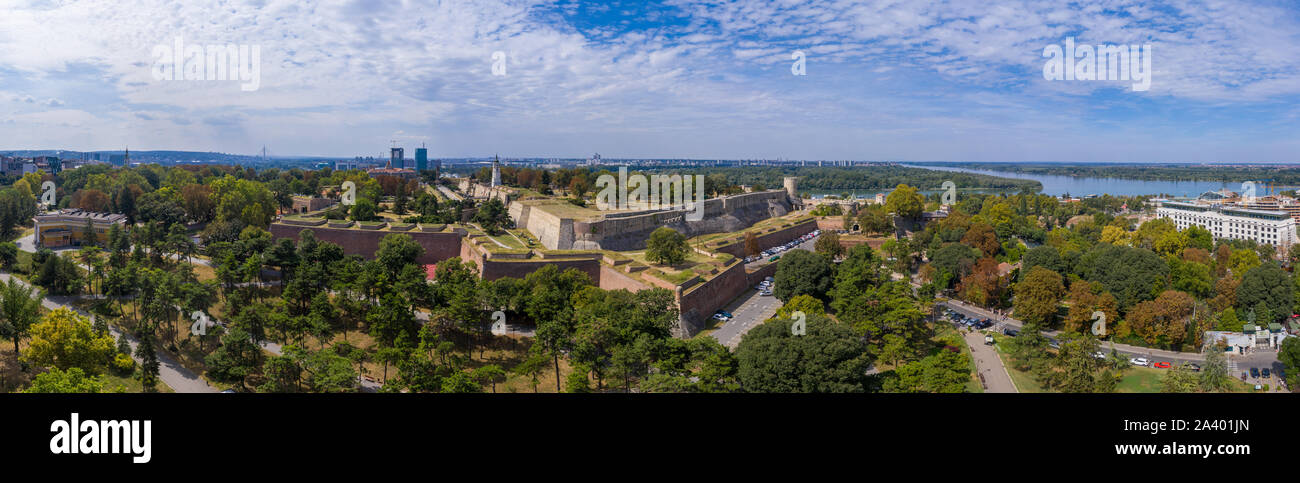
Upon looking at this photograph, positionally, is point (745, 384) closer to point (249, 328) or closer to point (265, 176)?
point (249, 328)

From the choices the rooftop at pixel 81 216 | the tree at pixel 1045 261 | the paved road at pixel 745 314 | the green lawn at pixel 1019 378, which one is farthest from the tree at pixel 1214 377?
the rooftop at pixel 81 216

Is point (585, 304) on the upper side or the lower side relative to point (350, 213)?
lower

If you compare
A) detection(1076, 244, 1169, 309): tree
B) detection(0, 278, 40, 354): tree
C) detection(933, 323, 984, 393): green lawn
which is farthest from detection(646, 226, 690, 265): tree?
detection(0, 278, 40, 354): tree

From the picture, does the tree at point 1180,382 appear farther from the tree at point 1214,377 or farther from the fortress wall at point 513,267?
the fortress wall at point 513,267

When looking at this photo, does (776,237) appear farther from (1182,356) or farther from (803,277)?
(1182,356)

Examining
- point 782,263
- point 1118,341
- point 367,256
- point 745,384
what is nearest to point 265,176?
point 367,256

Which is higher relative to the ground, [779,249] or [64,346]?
[779,249]

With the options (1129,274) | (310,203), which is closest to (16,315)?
(310,203)
